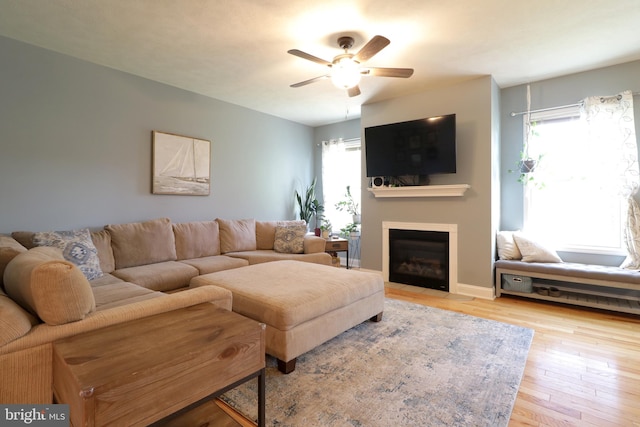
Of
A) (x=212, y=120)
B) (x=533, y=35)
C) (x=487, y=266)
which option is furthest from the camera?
(x=212, y=120)

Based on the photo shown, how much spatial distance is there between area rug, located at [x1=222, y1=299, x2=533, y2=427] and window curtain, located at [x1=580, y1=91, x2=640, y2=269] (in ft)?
5.45

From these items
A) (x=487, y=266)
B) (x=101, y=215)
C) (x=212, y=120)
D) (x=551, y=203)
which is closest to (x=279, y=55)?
(x=212, y=120)

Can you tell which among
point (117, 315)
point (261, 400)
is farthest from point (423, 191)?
point (117, 315)

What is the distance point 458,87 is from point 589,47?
4.02ft

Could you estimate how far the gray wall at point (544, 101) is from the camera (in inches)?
128

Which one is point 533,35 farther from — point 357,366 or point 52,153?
point 52,153

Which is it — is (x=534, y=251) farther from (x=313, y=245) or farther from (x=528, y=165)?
(x=313, y=245)

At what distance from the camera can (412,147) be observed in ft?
13.0

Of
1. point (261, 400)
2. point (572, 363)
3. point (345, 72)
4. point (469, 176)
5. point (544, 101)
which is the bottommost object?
point (572, 363)

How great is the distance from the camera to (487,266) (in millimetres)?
3631

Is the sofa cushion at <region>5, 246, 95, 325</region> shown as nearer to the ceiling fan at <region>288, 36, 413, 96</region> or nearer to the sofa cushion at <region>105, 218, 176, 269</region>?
the sofa cushion at <region>105, 218, 176, 269</region>

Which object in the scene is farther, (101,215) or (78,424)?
(101,215)

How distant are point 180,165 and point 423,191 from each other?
3.19m
